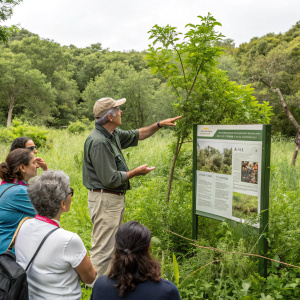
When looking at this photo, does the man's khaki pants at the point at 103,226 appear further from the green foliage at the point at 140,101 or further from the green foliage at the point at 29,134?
the green foliage at the point at 140,101

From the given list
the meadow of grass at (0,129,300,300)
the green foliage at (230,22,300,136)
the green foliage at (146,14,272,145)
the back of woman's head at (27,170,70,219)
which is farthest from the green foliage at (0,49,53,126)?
the back of woman's head at (27,170,70,219)

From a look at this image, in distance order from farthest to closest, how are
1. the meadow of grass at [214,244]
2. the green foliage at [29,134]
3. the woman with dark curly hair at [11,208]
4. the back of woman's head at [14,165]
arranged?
the green foliage at [29,134] < the back of woman's head at [14,165] < the meadow of grass at [214,244] < the woman with dark curly hair at [11,208]

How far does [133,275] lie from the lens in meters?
1.74

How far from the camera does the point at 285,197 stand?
13.8 ft

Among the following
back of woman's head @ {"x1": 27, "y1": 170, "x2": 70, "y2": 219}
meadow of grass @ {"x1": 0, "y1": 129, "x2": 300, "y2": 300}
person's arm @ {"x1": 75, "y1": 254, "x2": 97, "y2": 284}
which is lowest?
meadow of grass @ {"x1": 0, "y1": 129, "x2": 300, "y2": 300}

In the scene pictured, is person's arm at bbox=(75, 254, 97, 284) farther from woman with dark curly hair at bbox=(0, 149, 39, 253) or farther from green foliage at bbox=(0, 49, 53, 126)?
green foliage at bbox=(0, 49, 53, 126)

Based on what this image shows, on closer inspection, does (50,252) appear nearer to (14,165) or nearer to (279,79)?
(14,165)

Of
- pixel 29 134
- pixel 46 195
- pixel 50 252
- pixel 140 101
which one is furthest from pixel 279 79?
pixel 50 252

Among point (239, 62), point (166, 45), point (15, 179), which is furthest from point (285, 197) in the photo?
point (239, 62)

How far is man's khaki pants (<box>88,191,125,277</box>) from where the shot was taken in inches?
141

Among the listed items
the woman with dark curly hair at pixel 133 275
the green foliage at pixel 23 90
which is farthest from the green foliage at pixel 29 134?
the green foliage at pixel 23 90

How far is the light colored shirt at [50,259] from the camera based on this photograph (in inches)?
82.4

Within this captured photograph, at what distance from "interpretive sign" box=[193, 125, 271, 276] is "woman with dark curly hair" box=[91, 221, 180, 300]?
170cm

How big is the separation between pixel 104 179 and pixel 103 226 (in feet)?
1.84
